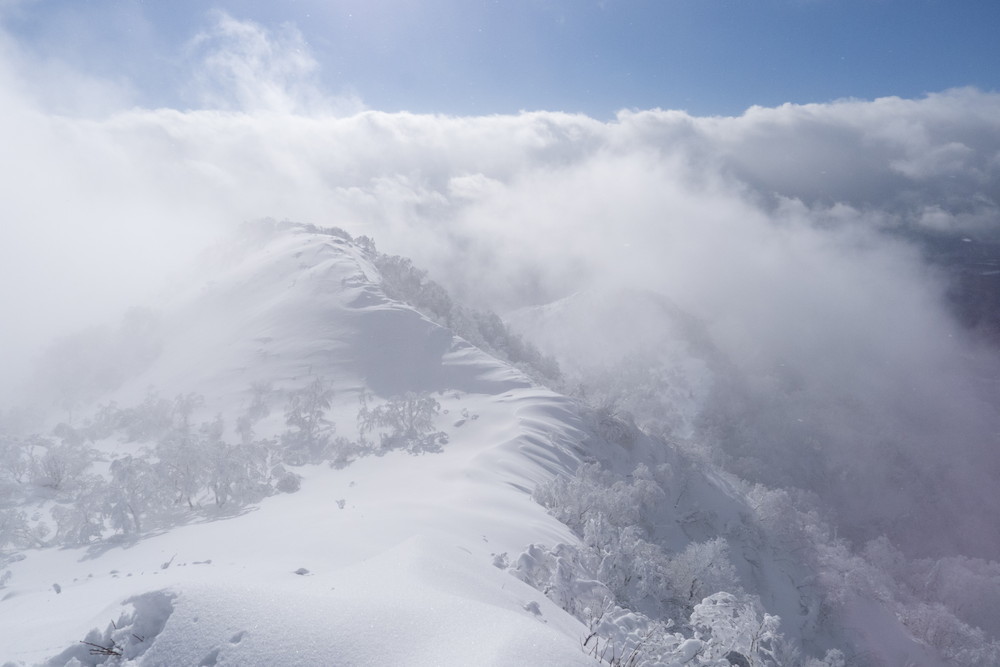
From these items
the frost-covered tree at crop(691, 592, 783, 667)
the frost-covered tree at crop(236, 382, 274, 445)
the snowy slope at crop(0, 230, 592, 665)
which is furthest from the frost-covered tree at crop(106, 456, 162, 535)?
the frost-covered tree at crop(691, 592, 783, 667)

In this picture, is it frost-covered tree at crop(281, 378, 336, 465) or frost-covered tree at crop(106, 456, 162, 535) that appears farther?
frost-covered tree at crop(281, 378, 336, 465)

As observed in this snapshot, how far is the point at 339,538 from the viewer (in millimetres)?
10578

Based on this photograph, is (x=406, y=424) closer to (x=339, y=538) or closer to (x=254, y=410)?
(x=254, y=410)

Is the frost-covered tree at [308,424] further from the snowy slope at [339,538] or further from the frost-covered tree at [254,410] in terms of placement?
the frost-covered tree at [254,410]

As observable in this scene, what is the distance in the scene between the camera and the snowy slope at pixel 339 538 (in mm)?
4891

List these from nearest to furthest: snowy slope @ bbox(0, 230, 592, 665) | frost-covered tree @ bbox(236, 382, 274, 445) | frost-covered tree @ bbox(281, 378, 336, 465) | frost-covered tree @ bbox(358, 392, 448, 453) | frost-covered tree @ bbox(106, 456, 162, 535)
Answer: snowy slope @ bbox(0, 230, 592, 665) < frost-covered tree @ bbox(106, 456, 162, 535) < frost-covered tree @ bbox(281, 378, 336, 465) < frost-covered tree @ bbox(358, 392, 448, 453) < frost-covered tree @ bbox(236, 382, 274, 445)

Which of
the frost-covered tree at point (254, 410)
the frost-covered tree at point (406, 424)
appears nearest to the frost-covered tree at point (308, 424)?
the frost-covered tree at point (254, 410)

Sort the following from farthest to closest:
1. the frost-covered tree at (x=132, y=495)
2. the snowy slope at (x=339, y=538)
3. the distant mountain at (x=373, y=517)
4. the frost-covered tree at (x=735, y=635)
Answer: the frost-covered tree at (x=132, y=495) → the frost-covered tree at (x=735, y=635) → the distant mountain at (x=373, y=517) → the snowy slope at (x=339, y=538)

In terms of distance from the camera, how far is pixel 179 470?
1678 centimetres

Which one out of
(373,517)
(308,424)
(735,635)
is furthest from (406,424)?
(735,635)

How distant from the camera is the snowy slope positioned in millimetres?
4891

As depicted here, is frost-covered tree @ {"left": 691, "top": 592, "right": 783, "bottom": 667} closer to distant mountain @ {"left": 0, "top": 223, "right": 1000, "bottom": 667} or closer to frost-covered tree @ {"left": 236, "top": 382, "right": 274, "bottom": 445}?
distant mountain @ {"left": 0, "top": 223, "right": 1000, "bottom": 667}

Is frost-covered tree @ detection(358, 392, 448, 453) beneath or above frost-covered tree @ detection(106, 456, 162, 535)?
above

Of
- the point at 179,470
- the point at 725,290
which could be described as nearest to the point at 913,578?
the point at 179,470
